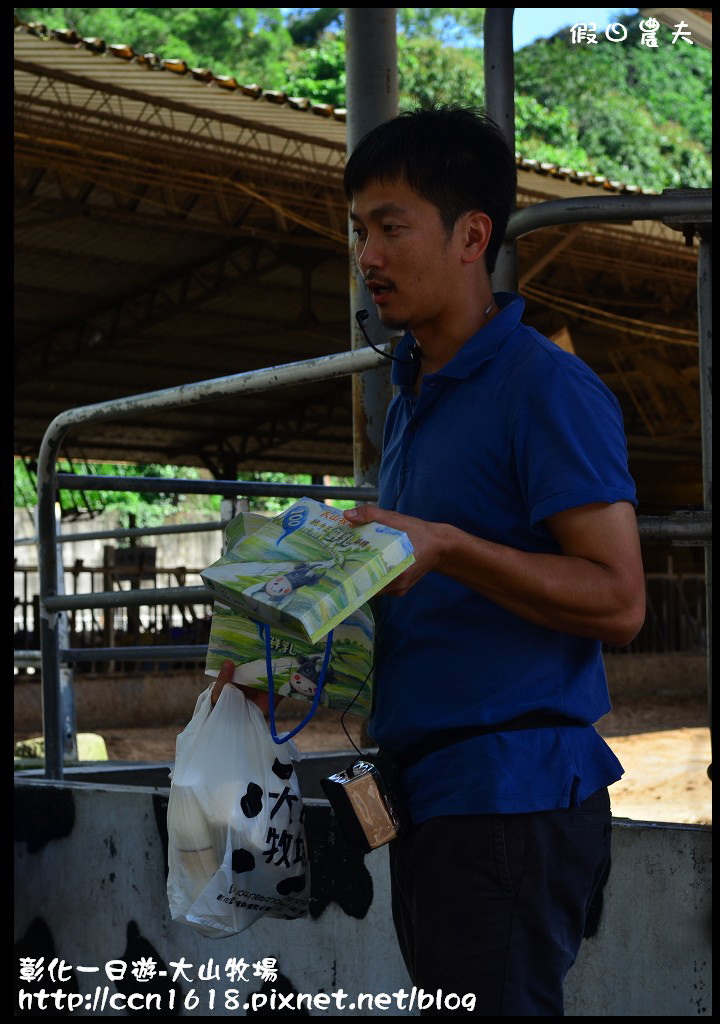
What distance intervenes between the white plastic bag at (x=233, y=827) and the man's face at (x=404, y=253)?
0.62 metres

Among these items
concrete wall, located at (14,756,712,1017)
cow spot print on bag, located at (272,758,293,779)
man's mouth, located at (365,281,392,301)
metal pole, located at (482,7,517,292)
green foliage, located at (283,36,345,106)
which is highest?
green foliage, located at (283,36,345,106)

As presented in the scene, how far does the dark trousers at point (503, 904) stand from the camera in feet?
4.64

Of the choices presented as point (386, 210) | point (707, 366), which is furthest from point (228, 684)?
point (707, 366)

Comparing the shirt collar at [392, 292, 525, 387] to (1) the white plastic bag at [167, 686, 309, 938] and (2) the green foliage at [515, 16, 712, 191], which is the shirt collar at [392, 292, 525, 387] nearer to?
(1) the white plastic bag at [167, 686, 309, 938]

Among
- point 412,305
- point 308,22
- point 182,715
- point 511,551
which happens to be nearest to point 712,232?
point 412,305

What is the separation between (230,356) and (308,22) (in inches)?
1277

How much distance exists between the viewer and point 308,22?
145 feet

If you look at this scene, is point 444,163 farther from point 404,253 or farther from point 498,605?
point 498,605

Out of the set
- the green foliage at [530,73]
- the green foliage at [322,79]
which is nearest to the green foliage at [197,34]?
the green foliage at [530,73]

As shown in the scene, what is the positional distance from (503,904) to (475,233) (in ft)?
2.74

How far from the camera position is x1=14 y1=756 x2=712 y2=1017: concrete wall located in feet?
6.73

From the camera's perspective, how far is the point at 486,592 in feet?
4.82

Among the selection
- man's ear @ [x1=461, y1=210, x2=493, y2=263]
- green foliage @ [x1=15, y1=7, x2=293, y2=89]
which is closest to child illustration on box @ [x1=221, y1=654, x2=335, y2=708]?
man's ear @ [x1=461, y1=210, x2=493, y2=263]

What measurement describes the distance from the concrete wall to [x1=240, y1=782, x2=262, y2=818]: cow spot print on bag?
0.72 m
